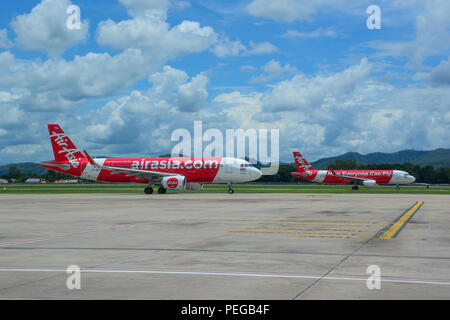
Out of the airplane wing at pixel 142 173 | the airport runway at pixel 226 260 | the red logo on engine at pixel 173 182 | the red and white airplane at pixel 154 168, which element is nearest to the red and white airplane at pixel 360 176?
the red and white airplane at pixel 154 168

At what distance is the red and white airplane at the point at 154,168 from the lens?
165 ft

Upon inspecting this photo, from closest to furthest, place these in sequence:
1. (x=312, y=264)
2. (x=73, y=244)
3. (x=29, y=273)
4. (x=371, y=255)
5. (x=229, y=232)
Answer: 1. (x=29, y=273)
2. (x=312, y=264)
3. (x=371, y=255)
4. (x=73, y=244)
5. (x=229, y=232)

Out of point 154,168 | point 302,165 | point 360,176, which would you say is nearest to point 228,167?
point 154,168

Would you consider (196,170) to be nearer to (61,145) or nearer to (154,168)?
(154,168)

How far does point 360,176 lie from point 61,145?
54.5 metres

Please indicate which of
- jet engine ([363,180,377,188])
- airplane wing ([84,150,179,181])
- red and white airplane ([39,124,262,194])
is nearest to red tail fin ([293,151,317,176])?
jet engine ([363,180,377,188])

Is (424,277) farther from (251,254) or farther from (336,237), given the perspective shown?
(336,237)

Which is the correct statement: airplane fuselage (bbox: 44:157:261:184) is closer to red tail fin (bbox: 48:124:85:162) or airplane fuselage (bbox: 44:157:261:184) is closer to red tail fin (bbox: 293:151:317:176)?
red tail fin (bbox: 48:124:85:162)

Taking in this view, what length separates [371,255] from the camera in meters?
10.7

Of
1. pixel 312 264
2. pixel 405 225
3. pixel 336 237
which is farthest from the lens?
pixel 405 225

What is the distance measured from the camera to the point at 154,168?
5212 centimetres
